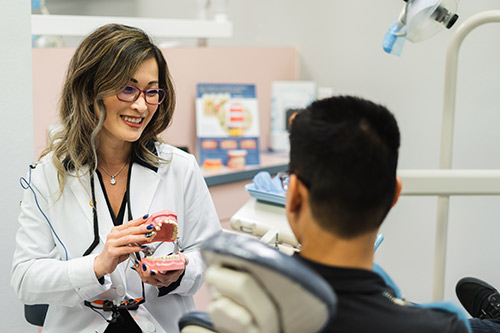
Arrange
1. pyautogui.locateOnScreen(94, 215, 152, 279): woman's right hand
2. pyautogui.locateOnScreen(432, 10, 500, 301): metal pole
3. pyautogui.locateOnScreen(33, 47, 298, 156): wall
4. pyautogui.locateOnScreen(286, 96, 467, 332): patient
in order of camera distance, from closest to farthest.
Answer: pyautogui.locateOnScreen(286, 96, 467, 332): patient, pyautogui.locateOnScreen(94, 215, 152, 279): woman's right hand, pyautogui.locateOnScreen(432, 10, 500, 301): metal pole, pyautogui.locateOnScreen(33, 47, 298, 156): wall

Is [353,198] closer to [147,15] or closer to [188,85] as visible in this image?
[188,85]

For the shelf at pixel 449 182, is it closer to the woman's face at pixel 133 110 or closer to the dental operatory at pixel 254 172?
the dental operatory at pixel 254 172

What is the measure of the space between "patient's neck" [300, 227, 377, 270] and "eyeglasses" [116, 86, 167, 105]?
31.9 inches

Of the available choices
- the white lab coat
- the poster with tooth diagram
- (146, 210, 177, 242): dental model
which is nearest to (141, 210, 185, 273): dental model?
(146, 210, 177, 242): dental model

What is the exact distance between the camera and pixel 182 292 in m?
1.56

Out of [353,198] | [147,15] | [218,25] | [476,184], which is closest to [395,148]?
[353,198]

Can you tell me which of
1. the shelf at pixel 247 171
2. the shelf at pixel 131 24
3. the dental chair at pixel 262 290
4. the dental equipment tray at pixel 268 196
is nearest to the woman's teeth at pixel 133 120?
the dental equipment tray at pixel 268 196

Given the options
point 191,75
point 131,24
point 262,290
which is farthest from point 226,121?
point 262,290

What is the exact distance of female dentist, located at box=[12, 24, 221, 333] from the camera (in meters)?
1.46

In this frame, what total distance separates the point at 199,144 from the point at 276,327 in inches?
83.7

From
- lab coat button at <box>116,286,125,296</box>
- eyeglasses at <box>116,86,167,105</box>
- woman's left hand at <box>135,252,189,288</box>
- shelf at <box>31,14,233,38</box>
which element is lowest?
lab coat button at <box>116,286,125,296</box>

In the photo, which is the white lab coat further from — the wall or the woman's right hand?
the wall

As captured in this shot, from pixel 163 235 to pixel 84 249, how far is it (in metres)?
0.28

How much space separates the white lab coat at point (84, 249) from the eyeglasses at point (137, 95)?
19cm
